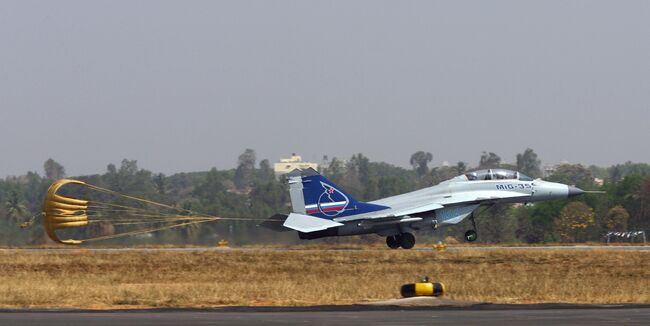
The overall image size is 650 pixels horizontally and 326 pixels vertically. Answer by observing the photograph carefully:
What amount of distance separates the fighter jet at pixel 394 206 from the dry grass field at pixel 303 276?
1.07 metres

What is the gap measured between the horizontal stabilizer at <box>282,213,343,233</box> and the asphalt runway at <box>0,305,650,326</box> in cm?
1759

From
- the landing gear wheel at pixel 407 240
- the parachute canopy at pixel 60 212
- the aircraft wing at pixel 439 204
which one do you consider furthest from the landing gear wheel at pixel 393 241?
the parachute canopy at pixel 60 212

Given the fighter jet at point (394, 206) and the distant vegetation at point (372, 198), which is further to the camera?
the distant vegetation at point (372, 198)

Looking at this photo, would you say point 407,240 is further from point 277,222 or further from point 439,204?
point 277,222

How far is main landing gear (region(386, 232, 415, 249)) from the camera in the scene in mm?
38969

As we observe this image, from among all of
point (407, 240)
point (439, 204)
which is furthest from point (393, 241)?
point (439, 204)

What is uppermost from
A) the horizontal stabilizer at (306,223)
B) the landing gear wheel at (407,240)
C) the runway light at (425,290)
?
the horizontal stabilizer at (306,223)

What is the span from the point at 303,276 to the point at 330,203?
9.54 m

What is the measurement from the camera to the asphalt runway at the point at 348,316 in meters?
17.1

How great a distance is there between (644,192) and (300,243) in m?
42.8

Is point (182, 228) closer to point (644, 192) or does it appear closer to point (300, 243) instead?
point (300, 243)

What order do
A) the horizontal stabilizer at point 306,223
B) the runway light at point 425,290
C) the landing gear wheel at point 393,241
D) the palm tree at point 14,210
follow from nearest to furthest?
the runway light at point 425,290 < the horizontal stabilizer at point 306,223 < the landing gear wheel at point 393,241 < the palm tree at point 14,210

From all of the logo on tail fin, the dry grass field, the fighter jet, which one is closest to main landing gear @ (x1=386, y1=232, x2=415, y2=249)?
the fighter jet

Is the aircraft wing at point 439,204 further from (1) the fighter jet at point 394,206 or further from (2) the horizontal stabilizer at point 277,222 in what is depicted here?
(2) the horizontal stabilizer at point 277,222
